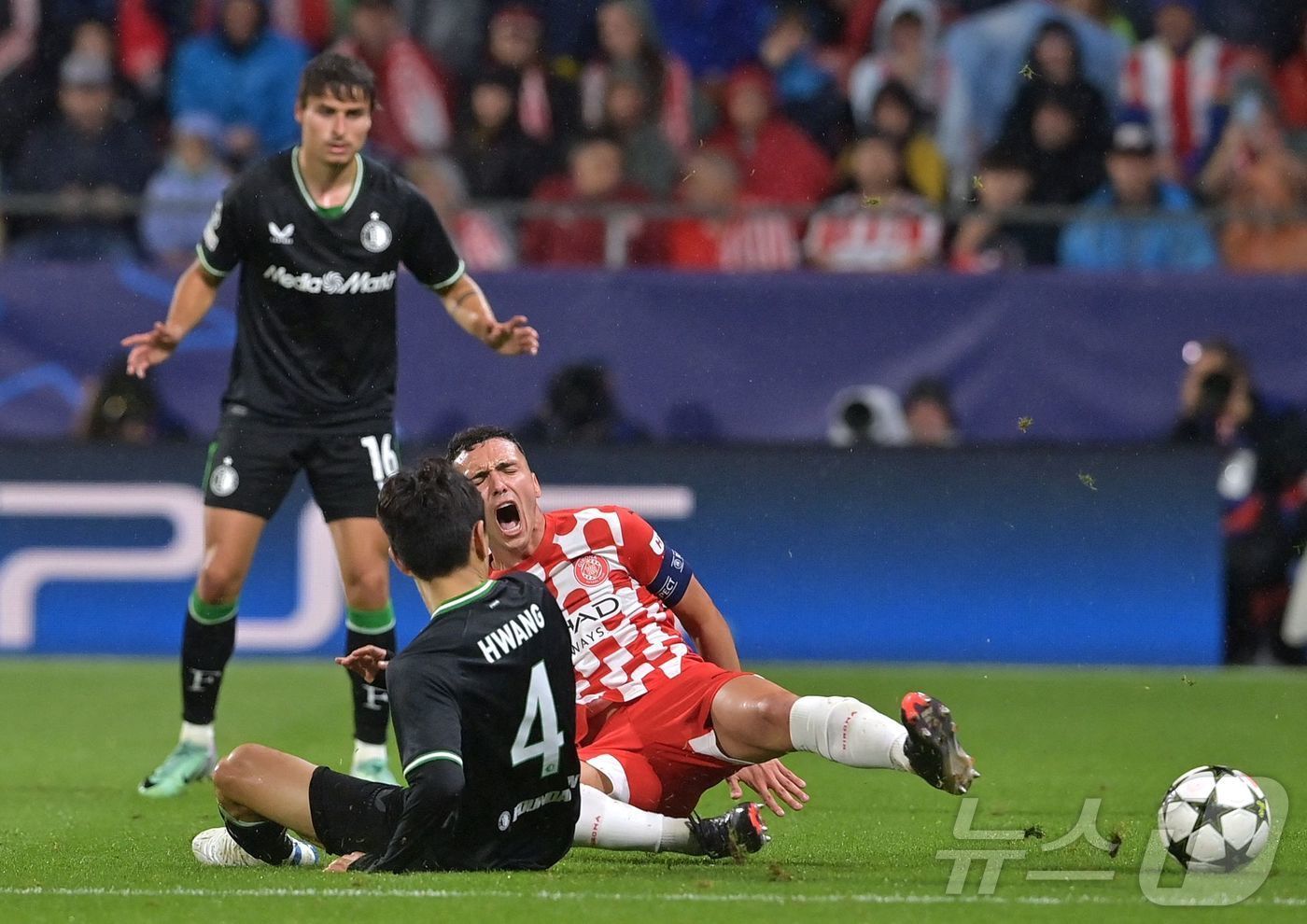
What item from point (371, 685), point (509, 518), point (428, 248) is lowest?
point (371, 685)

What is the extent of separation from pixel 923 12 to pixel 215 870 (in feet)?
29.3

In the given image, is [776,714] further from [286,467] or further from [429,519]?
[286,467]

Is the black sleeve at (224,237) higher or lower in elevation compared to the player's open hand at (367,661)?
higher

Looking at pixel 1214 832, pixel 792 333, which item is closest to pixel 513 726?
pixel 1214 832

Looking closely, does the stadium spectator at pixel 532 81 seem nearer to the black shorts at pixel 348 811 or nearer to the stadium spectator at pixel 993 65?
the stadium spectator at pixel 993 65

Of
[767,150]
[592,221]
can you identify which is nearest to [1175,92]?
[767,150]

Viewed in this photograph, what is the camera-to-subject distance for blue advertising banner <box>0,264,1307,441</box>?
11.1m

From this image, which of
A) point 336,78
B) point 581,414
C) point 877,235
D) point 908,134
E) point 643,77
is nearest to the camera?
point 336,78

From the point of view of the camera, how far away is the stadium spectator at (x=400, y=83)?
41.6 feet

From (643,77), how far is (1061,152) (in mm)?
2503

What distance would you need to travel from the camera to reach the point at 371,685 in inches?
273

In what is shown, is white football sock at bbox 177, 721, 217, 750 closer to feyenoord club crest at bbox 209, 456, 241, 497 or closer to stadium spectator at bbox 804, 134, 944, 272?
feyenoord club crest at bbox 209, 456, 241, 497

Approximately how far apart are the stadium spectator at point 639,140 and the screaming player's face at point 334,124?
5247 mm

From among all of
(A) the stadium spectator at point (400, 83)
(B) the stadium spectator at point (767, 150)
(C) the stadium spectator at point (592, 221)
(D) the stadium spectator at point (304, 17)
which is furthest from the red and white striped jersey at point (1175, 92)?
(D) the stadium spectator at point (304, 17)
